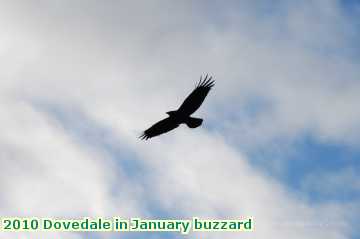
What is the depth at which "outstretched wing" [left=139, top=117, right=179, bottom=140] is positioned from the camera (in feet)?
127

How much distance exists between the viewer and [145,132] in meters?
39.7

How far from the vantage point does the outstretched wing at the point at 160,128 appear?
127ft

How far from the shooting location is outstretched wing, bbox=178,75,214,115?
37.7 metres

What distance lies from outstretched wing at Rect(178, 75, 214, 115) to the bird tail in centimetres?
40

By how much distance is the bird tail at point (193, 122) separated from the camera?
37.9 m

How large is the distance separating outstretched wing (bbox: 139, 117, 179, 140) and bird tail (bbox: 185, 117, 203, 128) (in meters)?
0.96

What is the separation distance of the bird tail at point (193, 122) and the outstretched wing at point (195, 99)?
0.40 metres

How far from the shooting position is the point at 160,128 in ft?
129

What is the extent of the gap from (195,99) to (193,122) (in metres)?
1.29

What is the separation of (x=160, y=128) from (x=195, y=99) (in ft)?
9.87

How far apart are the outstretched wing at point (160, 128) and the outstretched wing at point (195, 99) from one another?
4.09 ft

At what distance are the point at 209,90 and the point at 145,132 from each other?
15.3 feet

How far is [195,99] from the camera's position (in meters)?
37.8

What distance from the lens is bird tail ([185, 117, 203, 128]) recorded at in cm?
3791
